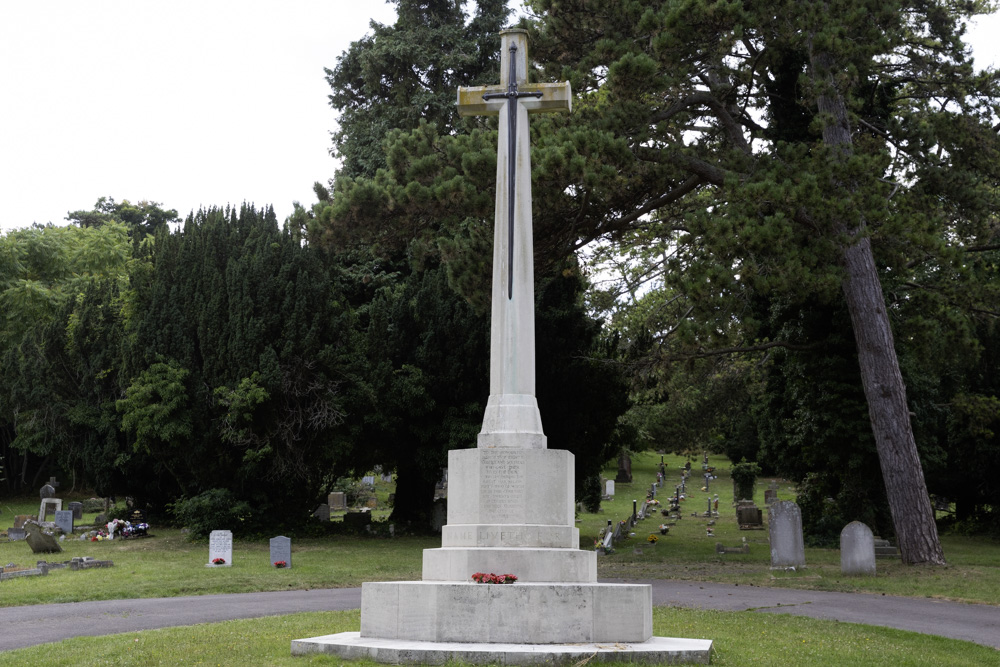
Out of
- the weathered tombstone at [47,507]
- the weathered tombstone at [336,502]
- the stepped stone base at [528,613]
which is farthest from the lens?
the weathered tombstone at [336,502]

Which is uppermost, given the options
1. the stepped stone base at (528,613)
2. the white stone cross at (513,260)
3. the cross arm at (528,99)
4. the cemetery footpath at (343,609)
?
the cross arm at (528,99)

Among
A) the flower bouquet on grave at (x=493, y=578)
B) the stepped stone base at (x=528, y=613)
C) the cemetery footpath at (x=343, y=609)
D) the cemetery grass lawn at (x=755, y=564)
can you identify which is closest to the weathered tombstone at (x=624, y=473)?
the cemetery grass lawn at (x=755, y=564)

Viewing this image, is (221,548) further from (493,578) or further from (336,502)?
(336,502)

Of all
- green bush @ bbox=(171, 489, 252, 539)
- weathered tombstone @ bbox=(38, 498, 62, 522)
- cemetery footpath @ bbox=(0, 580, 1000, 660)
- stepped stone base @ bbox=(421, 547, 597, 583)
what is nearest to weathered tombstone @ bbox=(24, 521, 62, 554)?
green bush @ bbox=(171, 489, 252, 539)

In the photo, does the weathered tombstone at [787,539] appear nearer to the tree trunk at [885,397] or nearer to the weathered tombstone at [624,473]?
the tree trunk at [885,397]

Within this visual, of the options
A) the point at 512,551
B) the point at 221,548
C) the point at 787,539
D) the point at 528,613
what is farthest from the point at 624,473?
the point at 528,613

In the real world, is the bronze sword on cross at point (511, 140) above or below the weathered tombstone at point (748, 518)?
above

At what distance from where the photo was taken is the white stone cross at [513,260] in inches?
416

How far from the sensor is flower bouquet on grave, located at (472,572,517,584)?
9094 millimetres

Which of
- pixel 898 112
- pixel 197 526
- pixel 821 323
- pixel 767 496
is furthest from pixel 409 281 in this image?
pixel 767 496

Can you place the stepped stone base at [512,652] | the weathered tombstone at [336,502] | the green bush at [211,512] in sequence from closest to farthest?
the stepped stone base at [512,652] < the green bush at [211,512] < the weathered tombstone at [336,502]

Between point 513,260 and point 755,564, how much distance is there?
40.2 feet

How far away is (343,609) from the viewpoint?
1316 centimetres

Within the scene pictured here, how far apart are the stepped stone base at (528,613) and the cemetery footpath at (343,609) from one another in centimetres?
419
